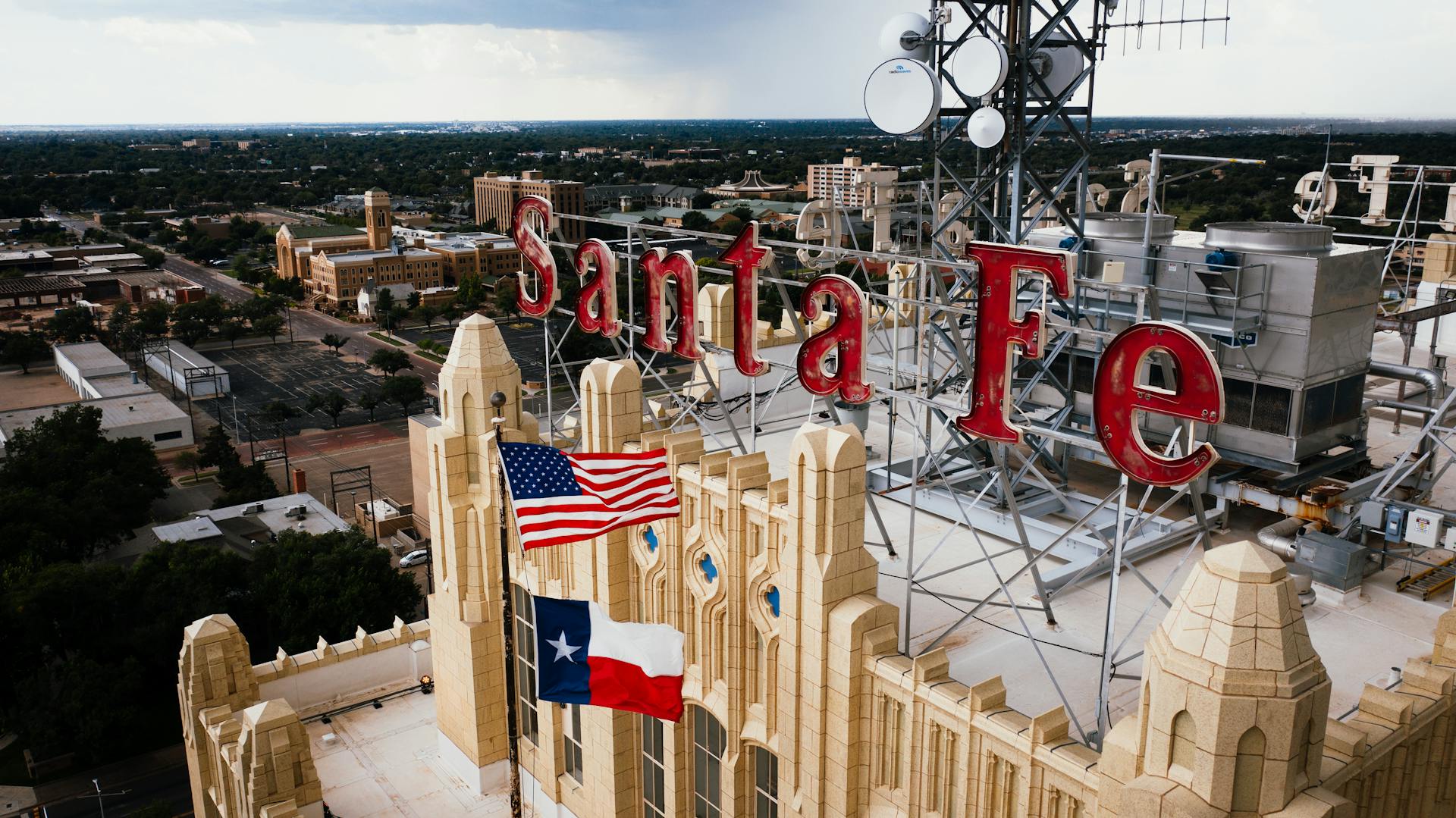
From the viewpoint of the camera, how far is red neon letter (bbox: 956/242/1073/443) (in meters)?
19.8

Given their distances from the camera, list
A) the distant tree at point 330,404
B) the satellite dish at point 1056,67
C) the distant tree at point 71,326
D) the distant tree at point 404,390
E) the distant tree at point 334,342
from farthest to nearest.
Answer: the distant tree at point 334,342 → the distant tree at point 71,326 → the distant tree at point 404,390 → the distant tree at point 330,404 → the satellite dish at point 1056,67

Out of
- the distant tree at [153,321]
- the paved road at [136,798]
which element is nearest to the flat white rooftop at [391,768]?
the paved road at [136,798]

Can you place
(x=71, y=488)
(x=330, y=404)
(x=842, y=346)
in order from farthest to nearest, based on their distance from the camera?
(x=330, y=404)
(x=71, y=488)
(x=842, y=346)

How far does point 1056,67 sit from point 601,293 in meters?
13.3

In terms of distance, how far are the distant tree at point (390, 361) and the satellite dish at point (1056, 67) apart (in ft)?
477

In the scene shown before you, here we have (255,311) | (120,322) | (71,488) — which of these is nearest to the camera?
(71,488)

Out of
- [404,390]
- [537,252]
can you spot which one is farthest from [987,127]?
[404,390]

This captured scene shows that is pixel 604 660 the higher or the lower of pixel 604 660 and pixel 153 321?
the higher

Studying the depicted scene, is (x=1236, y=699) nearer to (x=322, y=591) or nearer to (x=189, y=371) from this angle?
(x=322, y=591)

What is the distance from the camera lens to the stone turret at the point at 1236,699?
13742mm

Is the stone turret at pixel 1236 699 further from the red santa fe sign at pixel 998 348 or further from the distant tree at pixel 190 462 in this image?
the distant tree at pixel 190 462

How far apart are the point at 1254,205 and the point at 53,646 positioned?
13540 cm

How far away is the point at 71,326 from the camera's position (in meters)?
174

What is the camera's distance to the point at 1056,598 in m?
24.5
